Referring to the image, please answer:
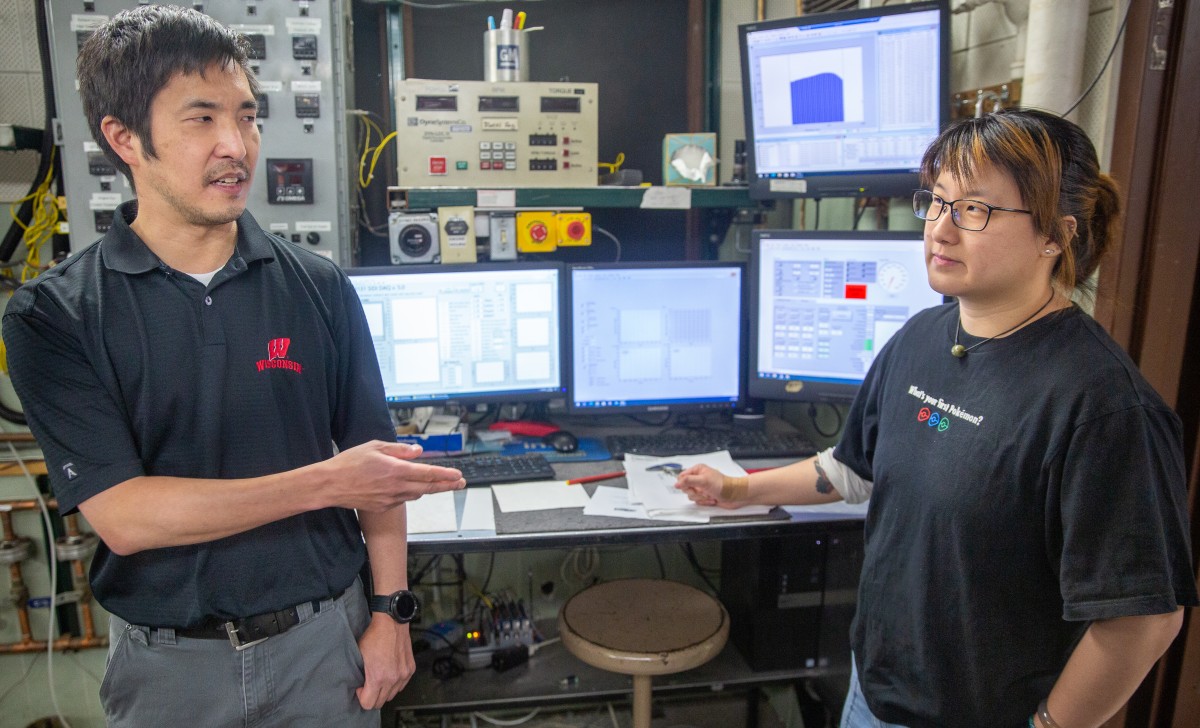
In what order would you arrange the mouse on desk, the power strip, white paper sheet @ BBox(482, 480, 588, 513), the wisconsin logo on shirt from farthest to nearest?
the power strip, the mouse on desk, white paper sheet @ BBox(482, 480, 588, 513), the wisconsin logo on shirt

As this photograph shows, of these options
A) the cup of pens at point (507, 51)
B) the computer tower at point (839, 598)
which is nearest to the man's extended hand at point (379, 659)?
the computer tower at point (839, 598)

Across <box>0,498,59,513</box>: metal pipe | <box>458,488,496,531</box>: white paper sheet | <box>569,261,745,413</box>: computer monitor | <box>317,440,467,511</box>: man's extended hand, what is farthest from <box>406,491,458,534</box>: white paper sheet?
<box>0,498,59,513</box>: metal pipe

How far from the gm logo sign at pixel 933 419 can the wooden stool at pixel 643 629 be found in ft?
2.88

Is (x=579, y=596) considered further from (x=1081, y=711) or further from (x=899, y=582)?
(x=1081, y=711)

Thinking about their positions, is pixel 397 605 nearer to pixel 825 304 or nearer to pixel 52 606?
pixel 825 304

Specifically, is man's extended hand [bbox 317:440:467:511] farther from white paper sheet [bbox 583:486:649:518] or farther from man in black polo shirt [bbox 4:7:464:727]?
white paper sheet [bbox 583:486:649:518]

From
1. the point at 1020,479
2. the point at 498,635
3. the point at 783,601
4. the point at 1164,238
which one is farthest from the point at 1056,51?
the point at 498,635

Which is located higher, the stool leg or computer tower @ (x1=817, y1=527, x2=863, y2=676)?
computer tower @ (x1=817, y1=527, x2=863, y2=676)

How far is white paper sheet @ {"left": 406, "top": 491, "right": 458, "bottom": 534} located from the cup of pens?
3.73 feet

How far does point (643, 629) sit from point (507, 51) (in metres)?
A: 1.53

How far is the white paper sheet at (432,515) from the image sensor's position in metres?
1.64

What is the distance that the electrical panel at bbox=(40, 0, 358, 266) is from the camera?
2031 millimetres

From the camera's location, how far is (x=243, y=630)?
1169 mm

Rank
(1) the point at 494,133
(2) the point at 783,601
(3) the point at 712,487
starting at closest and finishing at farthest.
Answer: (3) the point at 712,487, (2) the point at 783,601, (1) the point at 494,133
